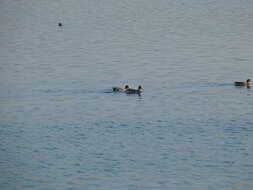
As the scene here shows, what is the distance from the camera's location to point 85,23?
89000mm

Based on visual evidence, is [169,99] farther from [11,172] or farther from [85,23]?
[85,23]

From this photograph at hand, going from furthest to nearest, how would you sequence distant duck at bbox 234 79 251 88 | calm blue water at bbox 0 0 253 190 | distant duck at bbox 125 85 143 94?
distant duck at bbox 234 79 251 88, distant duck at bbox 125 85 143 94, calm blue water at bbox 0 0 253 190

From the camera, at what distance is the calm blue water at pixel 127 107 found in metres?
33.5

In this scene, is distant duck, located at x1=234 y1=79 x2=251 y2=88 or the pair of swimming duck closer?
the pair of swimming duck

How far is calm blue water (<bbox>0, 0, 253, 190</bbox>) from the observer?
33.5 metres

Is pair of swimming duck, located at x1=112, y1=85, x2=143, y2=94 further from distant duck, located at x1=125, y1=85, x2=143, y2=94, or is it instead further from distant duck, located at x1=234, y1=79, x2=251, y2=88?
distant duck, located at x1=234, y1=79, x2=251, y2=88

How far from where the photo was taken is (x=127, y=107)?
151 ft

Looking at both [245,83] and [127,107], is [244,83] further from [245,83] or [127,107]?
[127,107]

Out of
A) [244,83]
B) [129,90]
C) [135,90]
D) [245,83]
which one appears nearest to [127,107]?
[135,90]

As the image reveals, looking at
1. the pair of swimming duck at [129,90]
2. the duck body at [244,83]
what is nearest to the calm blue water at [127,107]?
the pair of swimming duck at [129,90]

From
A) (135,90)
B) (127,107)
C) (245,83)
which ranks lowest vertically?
(127,107)

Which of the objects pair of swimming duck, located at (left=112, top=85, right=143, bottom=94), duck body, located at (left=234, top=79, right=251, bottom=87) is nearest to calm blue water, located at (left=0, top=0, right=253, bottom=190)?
pair of swimming duck, located at (left=112, top=85, right=143, bottom=94)

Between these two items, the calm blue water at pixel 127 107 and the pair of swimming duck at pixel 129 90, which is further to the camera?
the pair of swimming duck at pixel 129 90

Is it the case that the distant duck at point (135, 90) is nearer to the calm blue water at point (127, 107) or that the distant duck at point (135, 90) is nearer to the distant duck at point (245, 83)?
the calm blue water at point (127, 107)
